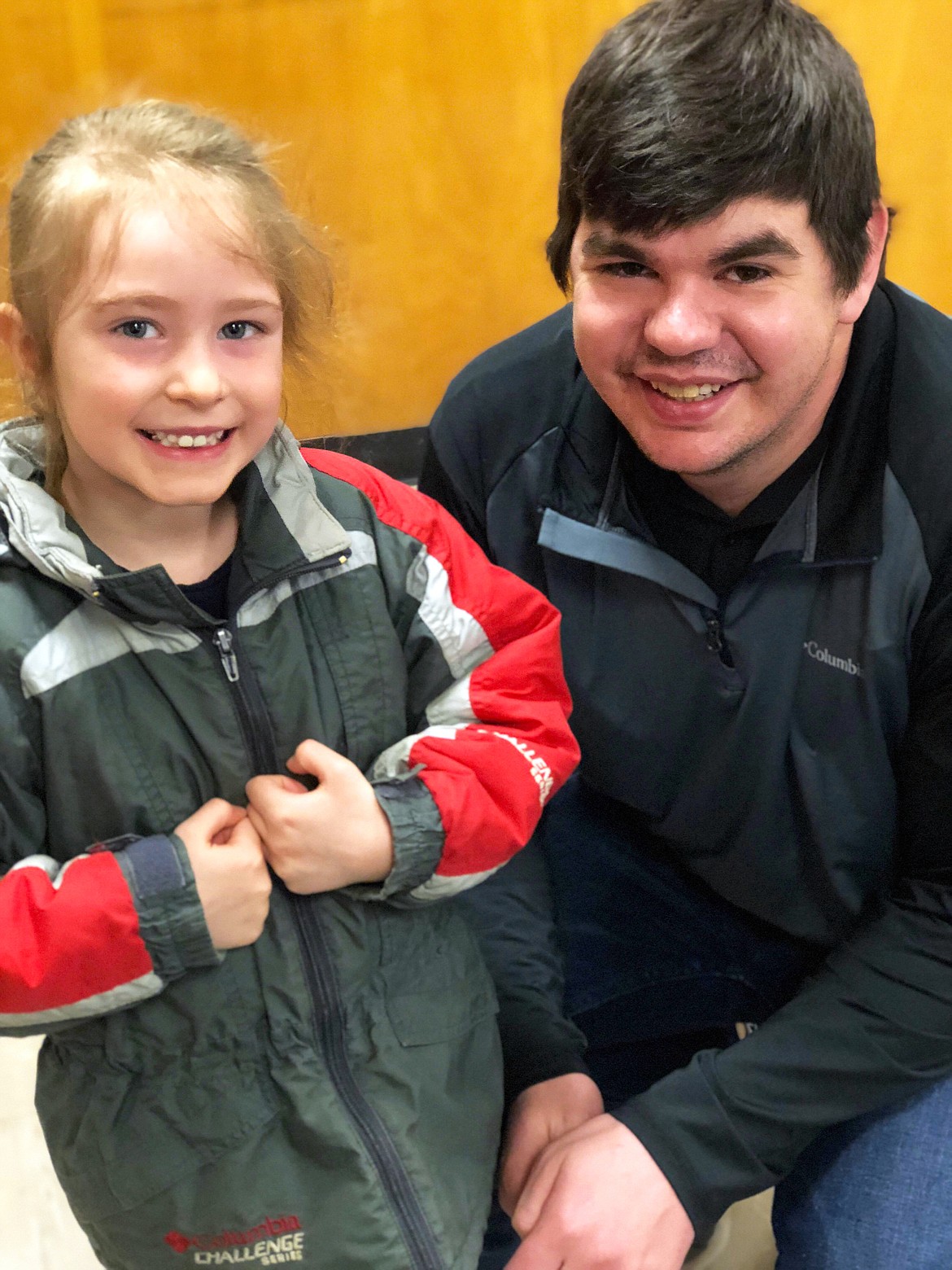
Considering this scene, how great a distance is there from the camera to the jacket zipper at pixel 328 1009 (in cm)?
85

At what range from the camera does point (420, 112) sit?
1.63 metres

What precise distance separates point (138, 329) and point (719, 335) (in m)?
0.45

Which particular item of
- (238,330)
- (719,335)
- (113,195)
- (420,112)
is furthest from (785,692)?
(420,112)

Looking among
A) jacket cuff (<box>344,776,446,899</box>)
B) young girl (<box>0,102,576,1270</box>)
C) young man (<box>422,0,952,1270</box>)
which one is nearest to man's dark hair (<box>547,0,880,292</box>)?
young man (<box>422,0,952,1270</box>)

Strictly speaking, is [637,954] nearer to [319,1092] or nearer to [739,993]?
[739,993]

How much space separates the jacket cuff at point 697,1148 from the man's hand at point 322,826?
39 centimetres

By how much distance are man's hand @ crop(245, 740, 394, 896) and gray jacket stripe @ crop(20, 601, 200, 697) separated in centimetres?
12

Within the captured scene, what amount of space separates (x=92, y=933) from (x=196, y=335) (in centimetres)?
39

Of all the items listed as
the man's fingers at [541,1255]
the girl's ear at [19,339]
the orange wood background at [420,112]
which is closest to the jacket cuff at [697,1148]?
the man's fingers at [541,1255]

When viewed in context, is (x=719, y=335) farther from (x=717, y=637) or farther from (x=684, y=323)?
(x=717, y=637)

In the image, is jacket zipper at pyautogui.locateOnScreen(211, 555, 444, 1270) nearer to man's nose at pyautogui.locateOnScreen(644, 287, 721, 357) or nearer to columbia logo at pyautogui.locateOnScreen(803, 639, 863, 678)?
man's nose at pyautogui.locateOnScreen(644, 287, 721, 357)

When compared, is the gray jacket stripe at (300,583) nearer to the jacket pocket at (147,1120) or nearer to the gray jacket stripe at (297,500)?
the gray jacket stripe at (297,500)

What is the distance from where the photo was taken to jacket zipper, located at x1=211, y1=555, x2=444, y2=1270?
0.85m

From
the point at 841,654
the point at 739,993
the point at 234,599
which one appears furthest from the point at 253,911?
the point at 739,993
